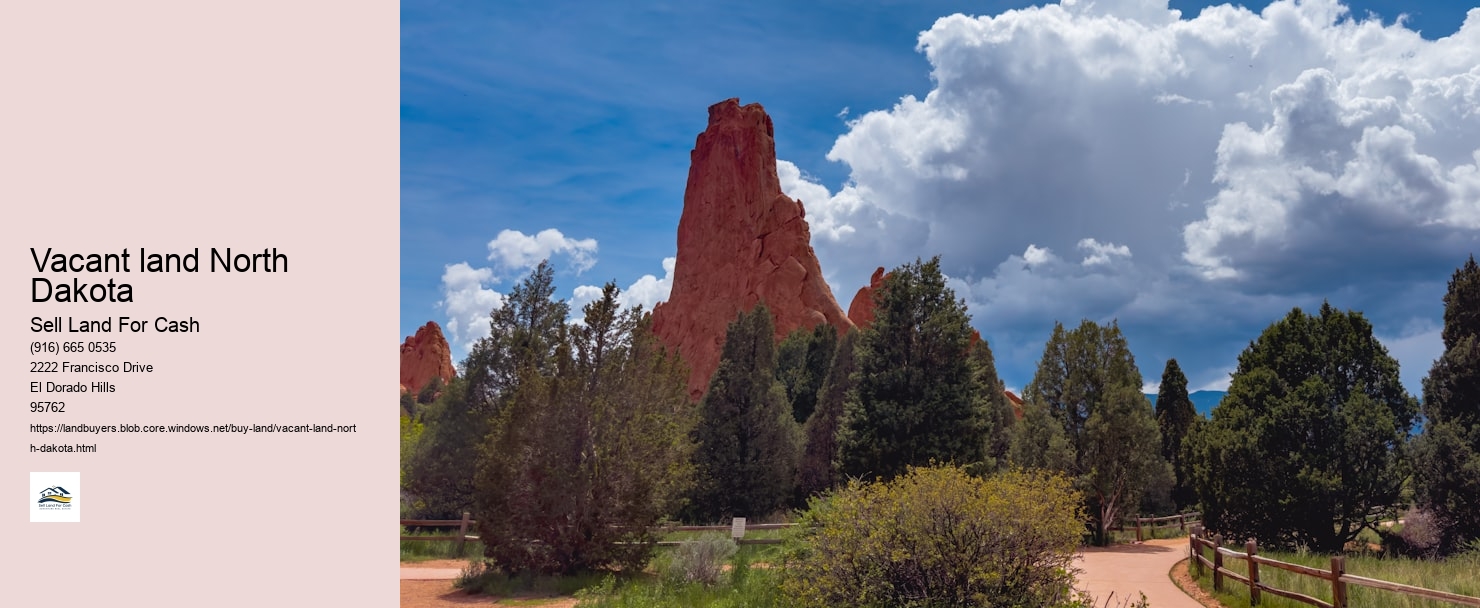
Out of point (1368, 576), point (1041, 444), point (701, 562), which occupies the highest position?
point (1041, 444)

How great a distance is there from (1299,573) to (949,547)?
8.25 metres

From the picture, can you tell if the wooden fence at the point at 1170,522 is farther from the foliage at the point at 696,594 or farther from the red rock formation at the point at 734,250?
the red rock formation at the point at 734,250

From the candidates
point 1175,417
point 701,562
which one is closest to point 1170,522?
point 1175,417

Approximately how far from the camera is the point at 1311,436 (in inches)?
895

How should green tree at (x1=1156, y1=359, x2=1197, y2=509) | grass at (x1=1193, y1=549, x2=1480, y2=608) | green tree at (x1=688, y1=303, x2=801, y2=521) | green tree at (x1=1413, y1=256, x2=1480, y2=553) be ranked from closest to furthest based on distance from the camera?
grass at (x1=1193, y1=549, x2=1480, y2=608) → green tree at (x1=1413, y1=256, x2=1480, y2=553) → green tree at (x1=688, y1=303, x2=801, y2=521) → green tree at (x1=1156, y1=359, x2=1197, y2=509)

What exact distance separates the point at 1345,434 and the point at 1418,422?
9.24ft

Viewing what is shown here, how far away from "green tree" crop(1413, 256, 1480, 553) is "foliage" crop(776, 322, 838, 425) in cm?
2539

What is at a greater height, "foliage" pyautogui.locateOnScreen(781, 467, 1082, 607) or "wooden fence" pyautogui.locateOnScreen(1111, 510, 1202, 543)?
"foliage" pyautogui.locateOnScreen(781, 467, 1082, 607)

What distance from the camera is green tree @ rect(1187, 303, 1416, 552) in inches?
866

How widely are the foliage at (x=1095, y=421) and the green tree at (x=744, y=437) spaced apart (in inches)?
341

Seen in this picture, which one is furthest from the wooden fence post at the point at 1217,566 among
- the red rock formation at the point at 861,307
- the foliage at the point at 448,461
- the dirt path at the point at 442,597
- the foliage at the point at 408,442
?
the red rock formation at the point at 861,307
